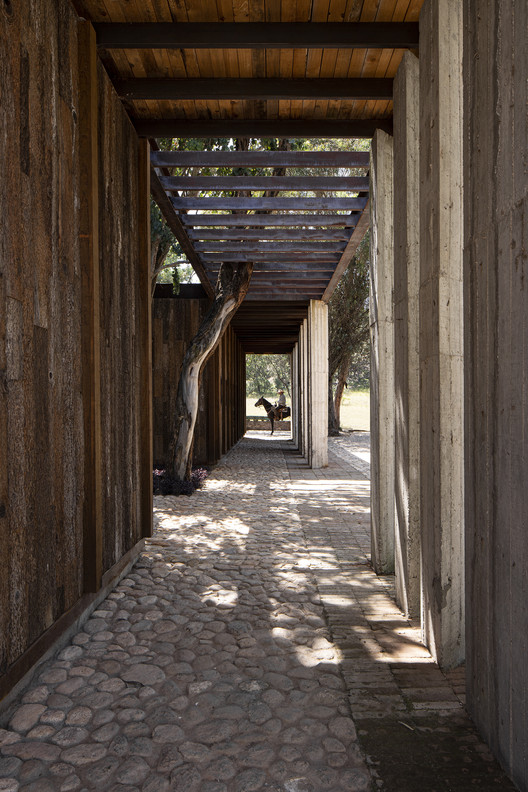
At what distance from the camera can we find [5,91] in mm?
2361

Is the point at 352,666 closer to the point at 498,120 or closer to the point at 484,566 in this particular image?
the point at 484,566

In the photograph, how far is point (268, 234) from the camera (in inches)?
284

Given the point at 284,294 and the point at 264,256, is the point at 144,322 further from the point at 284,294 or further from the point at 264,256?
the point at 284,294

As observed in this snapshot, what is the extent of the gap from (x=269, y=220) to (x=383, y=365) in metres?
3.21

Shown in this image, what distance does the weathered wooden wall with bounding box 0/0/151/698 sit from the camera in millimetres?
2391

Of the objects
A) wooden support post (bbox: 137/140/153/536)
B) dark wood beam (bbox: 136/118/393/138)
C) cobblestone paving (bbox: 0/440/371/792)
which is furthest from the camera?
wooden support post (bbox: 137/140/153/536)

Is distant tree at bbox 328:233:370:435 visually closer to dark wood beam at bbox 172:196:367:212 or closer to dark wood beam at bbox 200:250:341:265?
dark wood beam at bbox 200:250:341:265

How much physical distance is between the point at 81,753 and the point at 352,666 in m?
1.30

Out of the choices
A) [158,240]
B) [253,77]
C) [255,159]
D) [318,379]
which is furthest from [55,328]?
[318,379]

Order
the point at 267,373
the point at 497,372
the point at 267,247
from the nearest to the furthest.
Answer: the point at 497,372
the point at 267,247
the point at 267,373

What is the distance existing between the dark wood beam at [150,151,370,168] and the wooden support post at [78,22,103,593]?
175cm

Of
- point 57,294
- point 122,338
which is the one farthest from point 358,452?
point 57,294

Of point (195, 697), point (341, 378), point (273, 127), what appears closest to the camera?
point (195, 697)

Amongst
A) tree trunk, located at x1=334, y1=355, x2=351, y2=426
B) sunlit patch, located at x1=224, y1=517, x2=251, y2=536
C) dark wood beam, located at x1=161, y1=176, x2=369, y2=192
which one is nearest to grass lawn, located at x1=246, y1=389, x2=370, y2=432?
tree trunk, located at x1=334, y1=355, x2=351, y2=426
